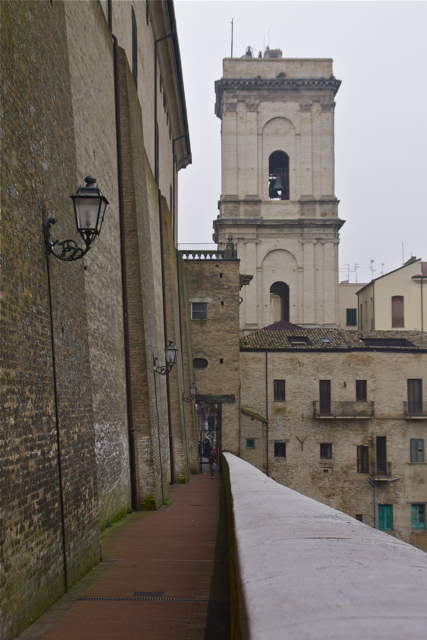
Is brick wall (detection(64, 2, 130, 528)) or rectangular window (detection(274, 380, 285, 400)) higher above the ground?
brick wall (detection(64, 2, 130, 528))

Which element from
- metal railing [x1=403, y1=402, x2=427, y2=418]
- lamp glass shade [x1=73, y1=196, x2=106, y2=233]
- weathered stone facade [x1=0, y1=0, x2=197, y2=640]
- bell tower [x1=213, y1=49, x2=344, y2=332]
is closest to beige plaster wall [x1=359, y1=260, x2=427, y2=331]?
bell tower [x1=213, y1=49, x2=344, y2=332]

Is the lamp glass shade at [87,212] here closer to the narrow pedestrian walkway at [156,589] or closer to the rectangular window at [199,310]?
the narrow pedestrian walkway at [156,589]

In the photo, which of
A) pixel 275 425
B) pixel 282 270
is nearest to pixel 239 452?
pixel 275 425

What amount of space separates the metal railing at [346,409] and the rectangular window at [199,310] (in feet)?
23.6

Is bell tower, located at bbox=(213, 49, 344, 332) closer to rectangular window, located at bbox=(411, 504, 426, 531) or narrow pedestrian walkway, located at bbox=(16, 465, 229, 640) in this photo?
rectangular window, located at bbox=(411, 504, 426, 531)

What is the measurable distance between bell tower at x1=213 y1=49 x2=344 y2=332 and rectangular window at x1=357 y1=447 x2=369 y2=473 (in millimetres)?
11393

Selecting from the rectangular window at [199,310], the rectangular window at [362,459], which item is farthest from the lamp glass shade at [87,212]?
the rectangular window at [362,459]

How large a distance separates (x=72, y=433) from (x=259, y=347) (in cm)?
2540

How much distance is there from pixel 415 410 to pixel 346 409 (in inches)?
145

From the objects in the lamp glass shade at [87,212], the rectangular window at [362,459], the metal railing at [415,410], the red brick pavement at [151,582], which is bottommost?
the rectangular window at [362,459]

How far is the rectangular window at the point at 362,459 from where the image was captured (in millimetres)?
31703

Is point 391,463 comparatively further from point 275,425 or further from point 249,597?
point 249,597

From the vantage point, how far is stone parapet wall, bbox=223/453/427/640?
190cm

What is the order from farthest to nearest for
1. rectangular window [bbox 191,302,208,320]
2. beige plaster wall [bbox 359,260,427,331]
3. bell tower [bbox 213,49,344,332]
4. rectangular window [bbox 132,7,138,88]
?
beige plaster wall [bbox 359,260,427,331]
bell tower [bbox 213,49,344,332]
rectangular window [bbox 191,302,208,320]
rectangular window [bbox 132,7,138,88]
